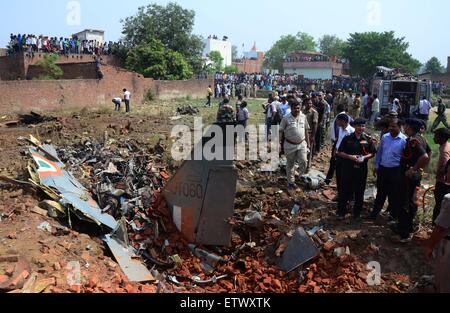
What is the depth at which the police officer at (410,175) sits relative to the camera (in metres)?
5.62

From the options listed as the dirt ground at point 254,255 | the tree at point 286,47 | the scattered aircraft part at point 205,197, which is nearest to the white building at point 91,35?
the dirt ground at point 254,255

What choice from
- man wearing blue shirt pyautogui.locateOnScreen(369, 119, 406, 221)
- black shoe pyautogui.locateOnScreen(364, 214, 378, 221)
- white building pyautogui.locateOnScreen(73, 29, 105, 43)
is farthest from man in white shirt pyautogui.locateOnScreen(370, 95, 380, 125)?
white building pyautogui.locateOnScreen(73, 29, 105, 43)

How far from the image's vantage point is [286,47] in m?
102

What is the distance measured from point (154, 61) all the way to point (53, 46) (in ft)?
25.9

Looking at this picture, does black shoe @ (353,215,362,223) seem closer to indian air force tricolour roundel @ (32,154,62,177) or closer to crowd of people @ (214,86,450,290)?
crowd of people @ (214,86,450,290)

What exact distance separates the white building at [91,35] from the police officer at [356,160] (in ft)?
138

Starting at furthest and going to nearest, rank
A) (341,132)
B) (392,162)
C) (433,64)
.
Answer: (433,64) → (341,132) → (392,162)

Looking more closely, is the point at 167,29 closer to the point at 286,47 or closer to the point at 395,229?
the point at 395,229

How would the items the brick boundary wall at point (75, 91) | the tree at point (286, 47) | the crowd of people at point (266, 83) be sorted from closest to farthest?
the brick boundary wall at point (75, 91) → the crowd of people at point (266, 83) → the tree at point (286, 47)

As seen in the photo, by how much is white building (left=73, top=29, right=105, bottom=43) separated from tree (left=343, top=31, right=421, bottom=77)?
3053 centimetres

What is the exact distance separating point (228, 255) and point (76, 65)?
22393 mm

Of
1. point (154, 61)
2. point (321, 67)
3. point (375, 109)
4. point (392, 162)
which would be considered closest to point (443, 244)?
point (392, 162)

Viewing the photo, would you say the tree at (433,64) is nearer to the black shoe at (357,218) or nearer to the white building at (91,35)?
the white building at (91,35)
